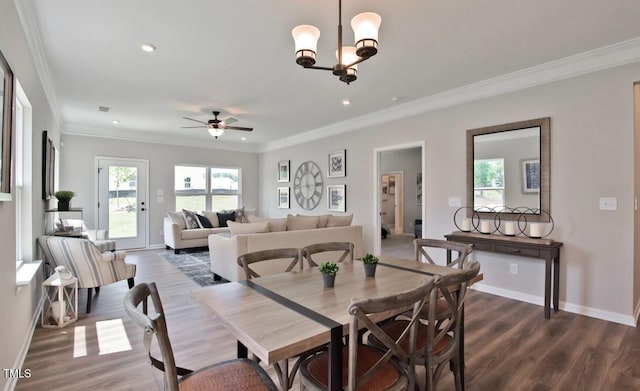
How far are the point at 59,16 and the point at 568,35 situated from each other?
4.33 metres

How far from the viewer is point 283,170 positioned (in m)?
8.10

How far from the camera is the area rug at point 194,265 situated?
4.55m

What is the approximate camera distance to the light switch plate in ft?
10.2

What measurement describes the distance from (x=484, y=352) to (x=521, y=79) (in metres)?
3.05

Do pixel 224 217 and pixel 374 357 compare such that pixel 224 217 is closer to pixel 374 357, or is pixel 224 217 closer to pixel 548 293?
pixel 548 293

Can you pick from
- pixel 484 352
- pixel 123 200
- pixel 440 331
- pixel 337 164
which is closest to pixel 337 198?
pixel 337 164

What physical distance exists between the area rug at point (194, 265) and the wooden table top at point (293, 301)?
286cm

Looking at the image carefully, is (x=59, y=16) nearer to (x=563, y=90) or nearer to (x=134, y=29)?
(x=134, y=29)

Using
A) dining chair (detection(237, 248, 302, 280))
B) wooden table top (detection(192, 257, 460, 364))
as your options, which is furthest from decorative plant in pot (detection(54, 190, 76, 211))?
wooden table top (detection(192, 257, 460, 364))

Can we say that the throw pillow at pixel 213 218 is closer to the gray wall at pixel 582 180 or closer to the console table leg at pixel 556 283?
the gray wall at pixel 582 180

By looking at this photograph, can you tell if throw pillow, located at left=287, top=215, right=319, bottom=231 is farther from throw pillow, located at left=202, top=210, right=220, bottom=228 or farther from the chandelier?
throw pillow, located at left=202, top=210, right=220, bottom=228

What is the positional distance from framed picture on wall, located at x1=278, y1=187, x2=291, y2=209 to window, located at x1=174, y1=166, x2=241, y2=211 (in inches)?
51.0

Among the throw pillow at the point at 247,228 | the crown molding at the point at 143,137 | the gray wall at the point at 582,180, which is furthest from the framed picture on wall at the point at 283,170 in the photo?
the gray wall at the point at 582,180

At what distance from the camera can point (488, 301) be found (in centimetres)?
371
